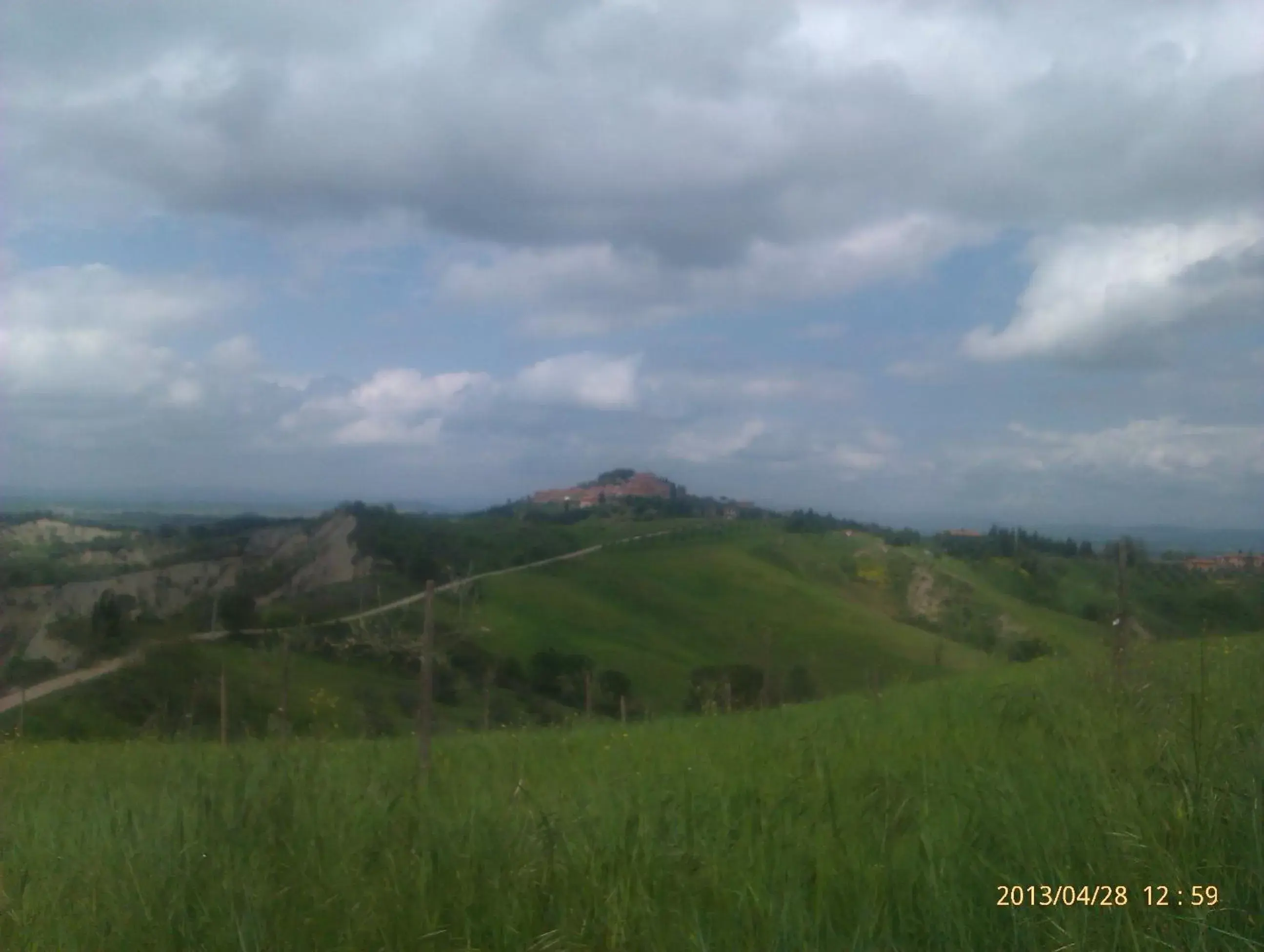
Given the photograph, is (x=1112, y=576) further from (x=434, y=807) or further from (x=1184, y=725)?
(x=434, y=807)

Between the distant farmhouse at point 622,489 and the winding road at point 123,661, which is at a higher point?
the distant farmhouse at point 622,489

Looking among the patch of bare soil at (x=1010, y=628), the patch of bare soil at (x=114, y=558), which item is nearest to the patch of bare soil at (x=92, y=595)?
the patch of bare soil at (x=114, y=558)

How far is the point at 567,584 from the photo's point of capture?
37250mm

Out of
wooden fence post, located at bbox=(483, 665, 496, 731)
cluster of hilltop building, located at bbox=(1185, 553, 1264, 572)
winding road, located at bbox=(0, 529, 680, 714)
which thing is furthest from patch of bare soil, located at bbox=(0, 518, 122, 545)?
cluster of hilltop building, located at bbox=(1185, 553, 1264, 572)

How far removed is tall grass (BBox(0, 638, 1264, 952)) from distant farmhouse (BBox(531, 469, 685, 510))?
38.6 metres

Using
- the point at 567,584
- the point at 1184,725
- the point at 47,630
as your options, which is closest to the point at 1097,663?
the point at 1184,725

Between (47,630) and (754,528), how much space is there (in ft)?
107

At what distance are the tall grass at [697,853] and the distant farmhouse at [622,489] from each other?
38.6 m

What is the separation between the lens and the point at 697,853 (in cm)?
480

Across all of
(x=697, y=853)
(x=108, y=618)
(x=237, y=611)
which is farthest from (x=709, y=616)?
(x=697, y=853)

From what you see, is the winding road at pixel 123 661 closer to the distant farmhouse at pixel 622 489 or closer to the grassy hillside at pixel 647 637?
the grassy hillside at pixel 647 637

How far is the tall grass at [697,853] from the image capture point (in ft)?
13.2

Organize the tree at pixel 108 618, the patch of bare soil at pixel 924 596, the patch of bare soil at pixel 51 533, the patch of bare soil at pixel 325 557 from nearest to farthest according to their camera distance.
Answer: the patch of bare soil at pixel 51 533
the tree at pixel 108 618
the patch of bare soil at pixel 325 557
the patch of bare soil at pixel 924 596

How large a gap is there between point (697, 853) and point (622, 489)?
4318 cm
